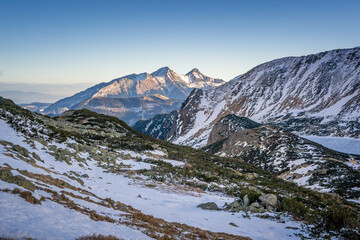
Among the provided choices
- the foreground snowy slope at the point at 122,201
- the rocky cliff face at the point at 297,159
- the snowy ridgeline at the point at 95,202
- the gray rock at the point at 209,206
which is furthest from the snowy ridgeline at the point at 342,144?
the gray rock at the point at 209,206

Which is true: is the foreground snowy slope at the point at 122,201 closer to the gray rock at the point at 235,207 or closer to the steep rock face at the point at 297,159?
the gray rock at the point at 235,207

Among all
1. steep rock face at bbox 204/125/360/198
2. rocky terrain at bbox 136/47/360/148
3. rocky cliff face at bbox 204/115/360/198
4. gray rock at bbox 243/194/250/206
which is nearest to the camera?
gray rock at bbox 243/194/250/206

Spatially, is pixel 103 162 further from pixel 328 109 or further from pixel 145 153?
pixel 328 109

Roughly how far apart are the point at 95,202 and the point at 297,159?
191ft

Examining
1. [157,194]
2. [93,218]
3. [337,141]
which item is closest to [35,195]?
[93,218]

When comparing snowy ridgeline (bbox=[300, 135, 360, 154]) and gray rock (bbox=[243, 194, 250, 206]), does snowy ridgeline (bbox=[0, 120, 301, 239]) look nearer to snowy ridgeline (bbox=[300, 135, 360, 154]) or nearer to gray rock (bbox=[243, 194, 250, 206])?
gray rock (bbox=[243, 194, 250, 206])

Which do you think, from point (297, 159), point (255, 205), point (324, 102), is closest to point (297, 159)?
point (297, 159)

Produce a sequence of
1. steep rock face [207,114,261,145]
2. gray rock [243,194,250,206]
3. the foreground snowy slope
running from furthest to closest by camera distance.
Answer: steep rock face [207,114,261,145]
gray rock [243,194,250,206]
the foreground snowy slope

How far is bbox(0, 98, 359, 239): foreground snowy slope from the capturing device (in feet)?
23.6

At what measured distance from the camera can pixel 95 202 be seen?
10914mm

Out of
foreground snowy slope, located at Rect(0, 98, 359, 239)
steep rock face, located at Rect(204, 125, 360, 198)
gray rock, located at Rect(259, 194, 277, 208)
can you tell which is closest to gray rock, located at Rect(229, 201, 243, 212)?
foreground snowy slope, located at Rect(0, 98, 359, 239)

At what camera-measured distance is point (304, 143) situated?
68125mm

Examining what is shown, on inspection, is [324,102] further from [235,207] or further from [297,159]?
[235,207]

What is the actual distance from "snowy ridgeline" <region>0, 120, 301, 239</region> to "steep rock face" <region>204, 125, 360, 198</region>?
3128cm
